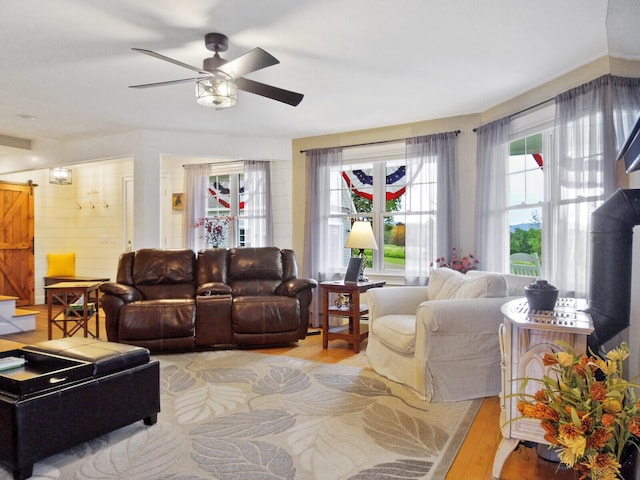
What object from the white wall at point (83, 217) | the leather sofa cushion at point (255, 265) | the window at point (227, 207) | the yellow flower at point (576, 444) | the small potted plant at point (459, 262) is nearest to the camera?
the yellow flower at point (576, 444)

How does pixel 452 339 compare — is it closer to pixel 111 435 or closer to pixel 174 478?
pixel 174 478

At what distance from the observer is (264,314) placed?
4195 mm

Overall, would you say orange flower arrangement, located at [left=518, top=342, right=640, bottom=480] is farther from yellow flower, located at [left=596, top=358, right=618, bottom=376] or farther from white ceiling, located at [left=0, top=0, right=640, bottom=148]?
white ceiling, located at [left=0, top=0, right=640, bottom=148]

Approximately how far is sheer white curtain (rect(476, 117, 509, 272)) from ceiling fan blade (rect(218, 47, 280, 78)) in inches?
101

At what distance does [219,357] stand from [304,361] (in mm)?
828

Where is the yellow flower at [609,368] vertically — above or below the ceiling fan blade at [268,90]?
below

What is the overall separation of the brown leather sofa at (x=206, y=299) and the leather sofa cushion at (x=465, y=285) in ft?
4.65

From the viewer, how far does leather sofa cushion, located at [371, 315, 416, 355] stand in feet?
9.80

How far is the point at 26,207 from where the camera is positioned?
23.3ft

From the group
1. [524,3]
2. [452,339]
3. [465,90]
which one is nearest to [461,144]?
[465,90]

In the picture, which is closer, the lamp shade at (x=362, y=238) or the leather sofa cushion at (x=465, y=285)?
the leather sofa cushion at (x=465, y=285)

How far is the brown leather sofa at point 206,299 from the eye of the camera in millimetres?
3998

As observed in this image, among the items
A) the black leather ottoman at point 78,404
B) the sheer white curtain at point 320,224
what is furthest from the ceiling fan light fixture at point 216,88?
the sheer white curtain at point 320,224

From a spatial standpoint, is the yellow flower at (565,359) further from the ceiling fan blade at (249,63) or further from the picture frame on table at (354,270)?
the picture frame on table at (354,270)
